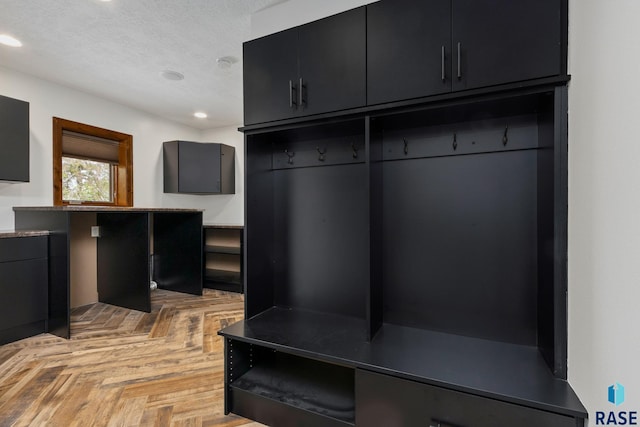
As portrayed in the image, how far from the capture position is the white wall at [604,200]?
0.84 metres

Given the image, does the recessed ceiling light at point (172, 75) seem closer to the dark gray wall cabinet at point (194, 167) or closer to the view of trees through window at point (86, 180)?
the dark gray wall cabinet at point (194, 167)

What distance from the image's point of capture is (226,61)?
277 centimetres

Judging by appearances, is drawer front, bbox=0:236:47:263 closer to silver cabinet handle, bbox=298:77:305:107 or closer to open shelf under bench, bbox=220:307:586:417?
open shelf under bench, bbox=220:307:586:417

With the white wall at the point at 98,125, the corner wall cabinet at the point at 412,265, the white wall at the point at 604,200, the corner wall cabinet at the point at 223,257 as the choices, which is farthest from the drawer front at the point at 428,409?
the white wall at the point at 98,125

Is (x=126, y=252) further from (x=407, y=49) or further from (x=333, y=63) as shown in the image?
(x=407, y=49)

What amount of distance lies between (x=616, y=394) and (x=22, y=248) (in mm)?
3845

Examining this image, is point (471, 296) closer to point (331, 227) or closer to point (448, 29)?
point (331, 227)

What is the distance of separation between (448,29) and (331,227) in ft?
4.00

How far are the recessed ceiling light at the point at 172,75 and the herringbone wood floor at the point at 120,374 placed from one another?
247 centimetres

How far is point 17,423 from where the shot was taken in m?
1.66

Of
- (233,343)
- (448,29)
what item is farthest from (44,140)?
(448,29)

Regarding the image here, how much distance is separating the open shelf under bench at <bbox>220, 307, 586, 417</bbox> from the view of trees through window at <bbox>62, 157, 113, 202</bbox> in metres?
3.01

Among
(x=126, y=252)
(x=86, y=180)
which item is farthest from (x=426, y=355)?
(x=86, y=180)

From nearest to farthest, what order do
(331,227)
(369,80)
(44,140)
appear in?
(369,80), (331,227), (44,140)
